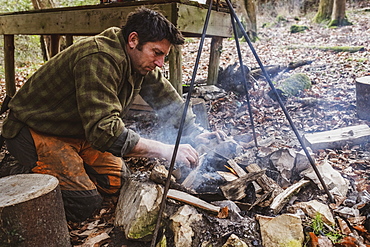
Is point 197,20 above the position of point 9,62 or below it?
above

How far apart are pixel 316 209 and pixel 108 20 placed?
3440 mm

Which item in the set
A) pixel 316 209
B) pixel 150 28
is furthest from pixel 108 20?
pixel 316 209

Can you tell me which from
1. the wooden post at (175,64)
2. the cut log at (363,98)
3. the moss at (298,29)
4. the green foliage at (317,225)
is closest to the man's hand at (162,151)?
the green foliage at (317,225)

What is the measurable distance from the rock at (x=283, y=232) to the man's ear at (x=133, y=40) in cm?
179

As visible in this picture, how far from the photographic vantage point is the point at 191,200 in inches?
92.4

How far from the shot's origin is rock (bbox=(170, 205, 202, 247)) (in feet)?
6.89

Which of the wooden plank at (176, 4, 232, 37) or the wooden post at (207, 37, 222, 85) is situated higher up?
the wooden plank at (176, 4, 232, 37)

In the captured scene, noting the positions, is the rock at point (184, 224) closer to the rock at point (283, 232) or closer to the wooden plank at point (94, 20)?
the rock at point (283, 232)

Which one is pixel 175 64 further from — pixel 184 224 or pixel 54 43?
pixel 54 43

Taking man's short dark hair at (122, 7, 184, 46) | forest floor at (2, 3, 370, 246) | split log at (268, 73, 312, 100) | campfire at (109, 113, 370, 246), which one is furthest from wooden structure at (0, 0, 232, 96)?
campfire at (109, 113, 370, 246)

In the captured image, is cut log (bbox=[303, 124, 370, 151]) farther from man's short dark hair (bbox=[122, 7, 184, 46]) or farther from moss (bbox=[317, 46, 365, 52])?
moss (bbox=[317, 46, 365, 52])

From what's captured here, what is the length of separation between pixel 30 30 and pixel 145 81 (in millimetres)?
3496

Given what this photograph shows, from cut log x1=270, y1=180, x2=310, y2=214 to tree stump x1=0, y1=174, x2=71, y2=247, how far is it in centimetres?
170

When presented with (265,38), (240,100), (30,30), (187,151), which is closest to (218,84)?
(240,100)
